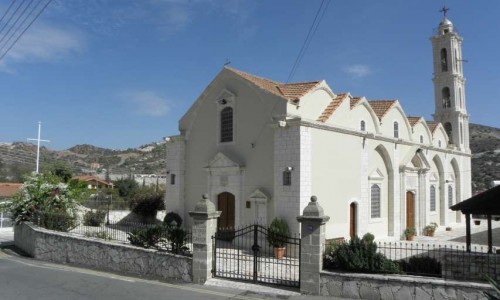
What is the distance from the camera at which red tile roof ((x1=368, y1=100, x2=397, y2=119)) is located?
77.8 ft

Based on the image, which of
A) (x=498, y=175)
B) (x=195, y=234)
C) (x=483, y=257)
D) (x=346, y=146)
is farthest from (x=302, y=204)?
(x=498, y=175)

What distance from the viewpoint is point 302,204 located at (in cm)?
1688

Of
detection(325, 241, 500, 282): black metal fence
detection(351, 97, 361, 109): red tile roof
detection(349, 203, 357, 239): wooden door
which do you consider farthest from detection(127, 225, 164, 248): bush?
detection(351, 97, 361, 109): red tile roof

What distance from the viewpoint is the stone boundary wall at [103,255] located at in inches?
505

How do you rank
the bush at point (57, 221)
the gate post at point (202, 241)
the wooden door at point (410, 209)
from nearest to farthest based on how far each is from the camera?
the gate post at point (202, 241)
the bush at point (57, 221)
the wooden door at point (410, 209)

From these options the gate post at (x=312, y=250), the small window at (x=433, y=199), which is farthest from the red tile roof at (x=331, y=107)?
the small window at (x=433, y=199)

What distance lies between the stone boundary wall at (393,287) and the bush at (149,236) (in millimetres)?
5686

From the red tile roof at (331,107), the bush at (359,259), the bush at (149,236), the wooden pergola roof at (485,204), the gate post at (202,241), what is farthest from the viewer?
the red tile roof at (331,107)

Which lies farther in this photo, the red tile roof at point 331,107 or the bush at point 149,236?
the red tile roof at point 331,107

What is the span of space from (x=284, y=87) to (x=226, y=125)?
10.9 feet

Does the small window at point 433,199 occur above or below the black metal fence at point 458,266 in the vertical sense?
above

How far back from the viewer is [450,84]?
31.2 m

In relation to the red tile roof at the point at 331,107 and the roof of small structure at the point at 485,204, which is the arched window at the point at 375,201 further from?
the roof of small structure at the point at 485,204

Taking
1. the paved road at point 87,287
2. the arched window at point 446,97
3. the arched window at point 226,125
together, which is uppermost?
the arched window at point 446,97
